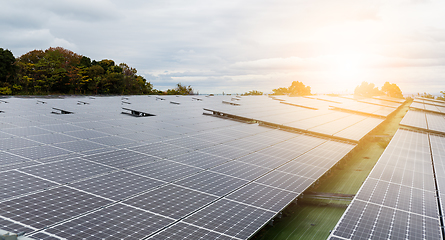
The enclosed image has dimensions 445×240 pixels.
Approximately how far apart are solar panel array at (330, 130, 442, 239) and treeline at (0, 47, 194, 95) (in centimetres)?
9869

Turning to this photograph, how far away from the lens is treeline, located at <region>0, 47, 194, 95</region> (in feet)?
304

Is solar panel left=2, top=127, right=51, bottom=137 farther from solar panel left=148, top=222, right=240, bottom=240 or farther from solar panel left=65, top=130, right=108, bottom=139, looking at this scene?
solar panel left=148, top=222, right=240, bottom=240

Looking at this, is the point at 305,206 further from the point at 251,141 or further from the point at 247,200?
the point at 251,141

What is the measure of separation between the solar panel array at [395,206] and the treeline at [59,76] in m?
98.7

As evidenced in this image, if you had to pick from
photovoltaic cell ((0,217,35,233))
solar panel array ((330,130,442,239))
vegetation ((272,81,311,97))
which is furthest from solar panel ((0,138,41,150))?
vegetation ((272,81,311,97))

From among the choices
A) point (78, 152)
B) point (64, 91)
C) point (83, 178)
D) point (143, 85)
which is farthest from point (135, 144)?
point (143, 85)

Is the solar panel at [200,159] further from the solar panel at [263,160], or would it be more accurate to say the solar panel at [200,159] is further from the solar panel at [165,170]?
the solar panel at [263,160]

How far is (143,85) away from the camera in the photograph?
12825 centimetres

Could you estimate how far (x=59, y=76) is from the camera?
103 m

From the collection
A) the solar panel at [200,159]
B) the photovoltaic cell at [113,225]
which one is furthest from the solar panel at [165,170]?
the photovoltaic cell at [113,225]

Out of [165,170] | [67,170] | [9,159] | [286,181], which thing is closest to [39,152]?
[9,159]

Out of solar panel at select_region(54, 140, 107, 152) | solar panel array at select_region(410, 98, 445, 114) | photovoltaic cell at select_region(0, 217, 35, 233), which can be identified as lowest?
photovoltaic cell at select_region(0, 217, 35, 233)

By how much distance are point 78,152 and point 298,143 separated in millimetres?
18323

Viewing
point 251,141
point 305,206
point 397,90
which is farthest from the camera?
point 397,90
